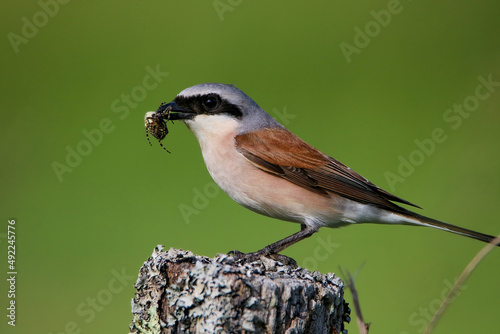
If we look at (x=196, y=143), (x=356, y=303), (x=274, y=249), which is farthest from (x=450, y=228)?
(x=196, y=143)

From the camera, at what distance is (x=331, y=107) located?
570 centimetres

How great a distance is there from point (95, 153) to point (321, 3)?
3474 mm

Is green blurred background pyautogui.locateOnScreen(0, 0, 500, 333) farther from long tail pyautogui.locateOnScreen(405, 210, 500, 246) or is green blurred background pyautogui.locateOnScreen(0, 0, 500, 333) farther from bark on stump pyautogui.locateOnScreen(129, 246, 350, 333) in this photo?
bark on stump pyautogui.locateOnScreen(129, 246, 350, 333)

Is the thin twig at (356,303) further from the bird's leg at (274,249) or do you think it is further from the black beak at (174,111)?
the black beak at (174,111)

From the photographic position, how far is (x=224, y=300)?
196cm

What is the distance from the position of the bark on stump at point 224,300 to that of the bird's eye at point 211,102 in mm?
1484

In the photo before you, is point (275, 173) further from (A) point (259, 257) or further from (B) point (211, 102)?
(A) point (259, 257)

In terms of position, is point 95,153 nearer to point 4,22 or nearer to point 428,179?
point 4,22

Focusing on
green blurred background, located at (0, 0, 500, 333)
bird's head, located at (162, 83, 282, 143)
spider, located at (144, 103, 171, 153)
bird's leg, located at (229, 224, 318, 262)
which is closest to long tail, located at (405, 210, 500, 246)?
green blurred background, located at (0, 0, 500, 333)

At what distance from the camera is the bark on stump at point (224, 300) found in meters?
1.96

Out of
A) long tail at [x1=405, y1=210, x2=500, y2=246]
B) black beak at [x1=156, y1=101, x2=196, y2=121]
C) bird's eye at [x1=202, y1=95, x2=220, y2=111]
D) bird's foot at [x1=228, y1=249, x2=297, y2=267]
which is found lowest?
bird's foot at [x1=228, y1=249, x2=297, y2=267]

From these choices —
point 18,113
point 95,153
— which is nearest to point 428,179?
point 95,153

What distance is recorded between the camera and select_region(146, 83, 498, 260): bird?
3.35 m

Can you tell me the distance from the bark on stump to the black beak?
1436mm
